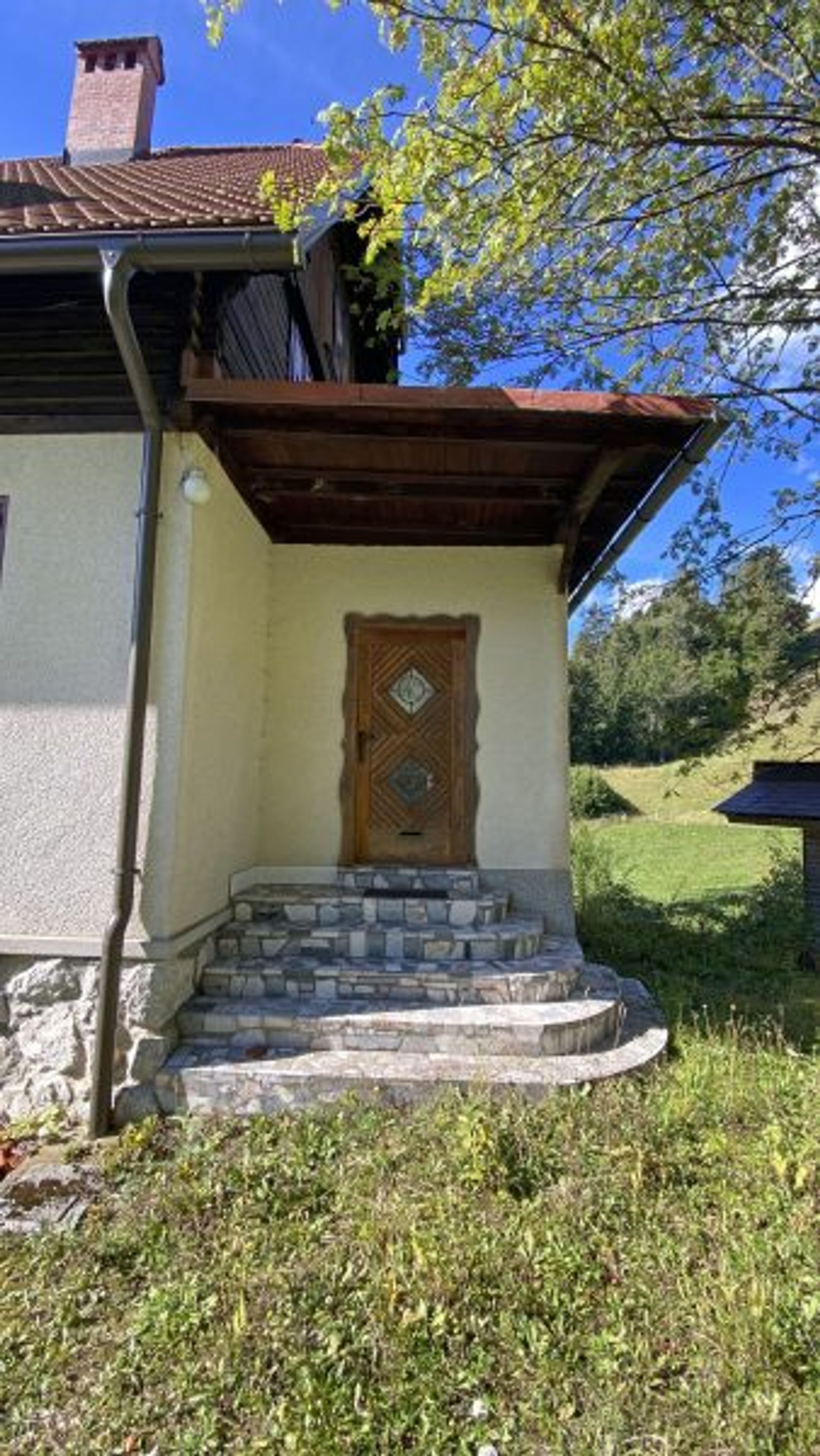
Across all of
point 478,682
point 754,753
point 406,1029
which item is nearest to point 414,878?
point 478,682

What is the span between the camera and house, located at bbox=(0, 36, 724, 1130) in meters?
3.88

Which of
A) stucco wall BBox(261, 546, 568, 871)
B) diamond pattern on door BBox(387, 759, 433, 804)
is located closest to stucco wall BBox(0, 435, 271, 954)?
stucco wall BBox(261, 546, 568, 871)

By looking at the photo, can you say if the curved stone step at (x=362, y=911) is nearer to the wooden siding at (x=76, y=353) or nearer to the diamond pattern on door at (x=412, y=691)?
the diamond pattern on door at (x=412, y=691)

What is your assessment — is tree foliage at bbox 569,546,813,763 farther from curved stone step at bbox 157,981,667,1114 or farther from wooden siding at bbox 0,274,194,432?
wooden siding at bbox 0,274,194,432

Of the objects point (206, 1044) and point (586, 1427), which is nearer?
point (586, 1427)

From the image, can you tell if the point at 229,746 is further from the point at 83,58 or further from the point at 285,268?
the point at 83,58

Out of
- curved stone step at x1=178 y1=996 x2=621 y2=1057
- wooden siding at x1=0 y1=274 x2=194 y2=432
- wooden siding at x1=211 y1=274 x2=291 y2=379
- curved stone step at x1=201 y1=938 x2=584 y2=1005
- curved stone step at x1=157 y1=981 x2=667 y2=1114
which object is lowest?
curved stone step at x1=157 y1=981 x2=667 y2=1114

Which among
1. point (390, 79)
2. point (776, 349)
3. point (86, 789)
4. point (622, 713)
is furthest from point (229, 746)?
point (622, 713)

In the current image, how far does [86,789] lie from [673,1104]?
3.34 metres

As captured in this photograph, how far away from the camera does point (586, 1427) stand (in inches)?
77.1

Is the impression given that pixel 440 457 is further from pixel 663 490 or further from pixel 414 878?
pixel 414 878

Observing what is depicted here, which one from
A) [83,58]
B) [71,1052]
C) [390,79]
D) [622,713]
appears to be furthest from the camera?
[622,713]

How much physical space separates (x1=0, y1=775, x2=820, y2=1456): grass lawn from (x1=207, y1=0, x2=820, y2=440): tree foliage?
13.9 feet

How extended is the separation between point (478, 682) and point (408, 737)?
2.43ft
